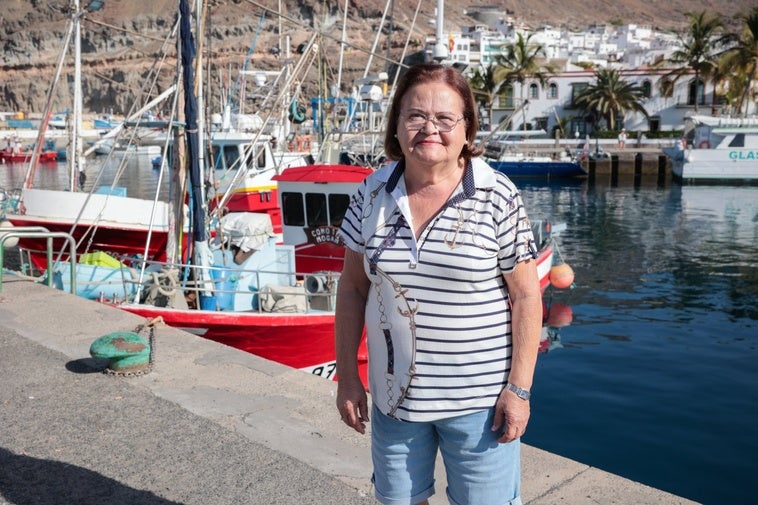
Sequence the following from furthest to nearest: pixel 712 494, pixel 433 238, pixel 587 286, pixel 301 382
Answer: pixel 587 286
pixel 712 494
pixel 301 382
pixel 433 238

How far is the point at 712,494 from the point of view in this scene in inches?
308

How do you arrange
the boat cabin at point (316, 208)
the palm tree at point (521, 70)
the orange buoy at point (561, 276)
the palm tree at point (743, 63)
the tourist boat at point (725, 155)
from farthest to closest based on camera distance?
the palm tree at point (521, 70)
the palm tree at point (743, 63)
the tourist boat at point (725, 155)
the orange buoy at point (561, 276)
the boat cabin at point (316, 208)

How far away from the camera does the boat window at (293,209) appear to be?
11.9m

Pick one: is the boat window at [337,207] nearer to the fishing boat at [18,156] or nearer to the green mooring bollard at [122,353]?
the green mooring bollard at [122,353]

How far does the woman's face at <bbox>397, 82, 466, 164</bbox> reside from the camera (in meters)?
2.48

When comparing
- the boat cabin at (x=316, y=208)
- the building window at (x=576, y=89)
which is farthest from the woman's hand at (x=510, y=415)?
the building window at (x=576, y=89)

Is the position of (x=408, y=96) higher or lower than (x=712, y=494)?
higher

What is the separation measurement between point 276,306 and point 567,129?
53.9 meters

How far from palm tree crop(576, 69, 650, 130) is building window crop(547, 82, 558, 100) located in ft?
7.12

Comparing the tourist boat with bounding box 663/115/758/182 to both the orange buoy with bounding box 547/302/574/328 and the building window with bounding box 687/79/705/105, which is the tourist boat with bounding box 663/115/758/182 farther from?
the orange buoy with bounding box 547/302/574/328

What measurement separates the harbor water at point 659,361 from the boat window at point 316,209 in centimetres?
420

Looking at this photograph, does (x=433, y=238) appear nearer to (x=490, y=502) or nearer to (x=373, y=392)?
(x=373, y=392)

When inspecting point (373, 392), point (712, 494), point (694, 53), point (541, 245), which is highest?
point (694, 53)

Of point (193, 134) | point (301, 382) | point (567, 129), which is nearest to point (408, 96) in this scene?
point (301, 382)
